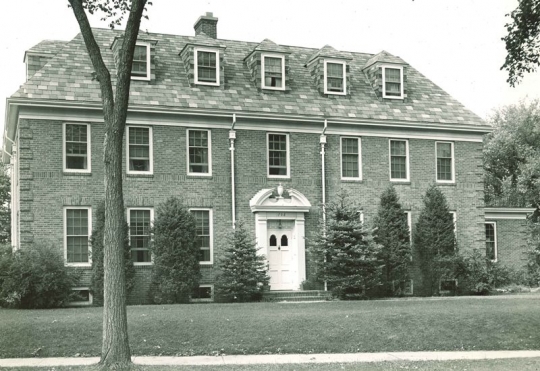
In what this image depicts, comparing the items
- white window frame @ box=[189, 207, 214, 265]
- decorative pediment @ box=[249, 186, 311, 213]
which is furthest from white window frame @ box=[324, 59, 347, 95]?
white window frame @ box=[189, 207, 214, 265]

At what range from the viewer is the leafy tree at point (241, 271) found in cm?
2327

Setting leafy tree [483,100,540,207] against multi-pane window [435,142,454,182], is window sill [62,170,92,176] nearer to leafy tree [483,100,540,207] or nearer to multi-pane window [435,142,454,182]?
multi-pane window [435,142,454,182]

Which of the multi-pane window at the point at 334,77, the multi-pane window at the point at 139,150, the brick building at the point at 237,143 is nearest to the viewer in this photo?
the brick building at the point at 237,143

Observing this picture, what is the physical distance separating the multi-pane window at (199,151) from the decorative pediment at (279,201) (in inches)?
81.7

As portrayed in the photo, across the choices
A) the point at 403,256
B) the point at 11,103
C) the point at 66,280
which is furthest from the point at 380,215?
the point at 11,103

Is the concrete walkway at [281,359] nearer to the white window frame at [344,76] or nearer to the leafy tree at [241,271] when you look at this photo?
the leafy tree at [241,271]

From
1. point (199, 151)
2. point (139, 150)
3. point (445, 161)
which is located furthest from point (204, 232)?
point (445, 161)

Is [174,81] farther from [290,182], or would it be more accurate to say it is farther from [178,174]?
→ [290,182]

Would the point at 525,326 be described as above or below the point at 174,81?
below

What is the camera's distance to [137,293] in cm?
2338

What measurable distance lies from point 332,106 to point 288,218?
4.86 m

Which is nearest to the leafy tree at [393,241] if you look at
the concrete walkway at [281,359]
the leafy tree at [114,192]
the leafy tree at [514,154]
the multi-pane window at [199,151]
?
the multi-pane window at [199,151]

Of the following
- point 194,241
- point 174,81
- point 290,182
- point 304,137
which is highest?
point 174,81

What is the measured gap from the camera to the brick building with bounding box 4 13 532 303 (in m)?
23.1
